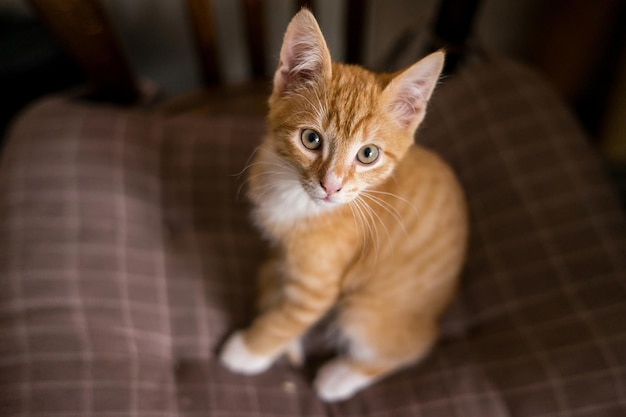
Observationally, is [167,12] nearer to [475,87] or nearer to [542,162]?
[475,87]

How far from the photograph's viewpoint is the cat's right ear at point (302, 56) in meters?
0.68

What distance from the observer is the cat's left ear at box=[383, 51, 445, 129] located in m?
0.68

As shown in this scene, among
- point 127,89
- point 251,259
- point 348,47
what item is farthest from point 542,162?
point 127,89

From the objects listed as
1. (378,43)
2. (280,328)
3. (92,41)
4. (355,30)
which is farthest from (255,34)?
(280,328)

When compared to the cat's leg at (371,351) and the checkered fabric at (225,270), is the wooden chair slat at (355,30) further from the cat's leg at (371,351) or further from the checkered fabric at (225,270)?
the cat's leg at (371,351)

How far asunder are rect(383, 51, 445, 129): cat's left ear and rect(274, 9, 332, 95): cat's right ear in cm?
10

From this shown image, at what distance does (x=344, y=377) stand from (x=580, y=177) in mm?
662

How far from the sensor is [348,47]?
4.43 ft

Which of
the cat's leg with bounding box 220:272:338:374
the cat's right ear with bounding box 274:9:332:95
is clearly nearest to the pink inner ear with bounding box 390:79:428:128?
the cat's right ear with bounding box 274:9:332:95

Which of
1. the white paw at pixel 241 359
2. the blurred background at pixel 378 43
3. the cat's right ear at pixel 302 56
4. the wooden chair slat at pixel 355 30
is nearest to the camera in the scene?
the cat's right ear at pixel 302 56

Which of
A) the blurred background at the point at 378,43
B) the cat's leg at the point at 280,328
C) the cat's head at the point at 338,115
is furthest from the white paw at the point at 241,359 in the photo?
the blurred background at the point at 378,43

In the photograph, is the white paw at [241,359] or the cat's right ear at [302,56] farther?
the white paw at [241,359]

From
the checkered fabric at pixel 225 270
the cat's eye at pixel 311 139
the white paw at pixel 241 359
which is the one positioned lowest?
the white paw at pixel 241 359

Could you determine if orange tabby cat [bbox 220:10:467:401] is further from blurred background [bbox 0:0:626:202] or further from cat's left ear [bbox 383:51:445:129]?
blurred background [bbox 0:0:626:202]
